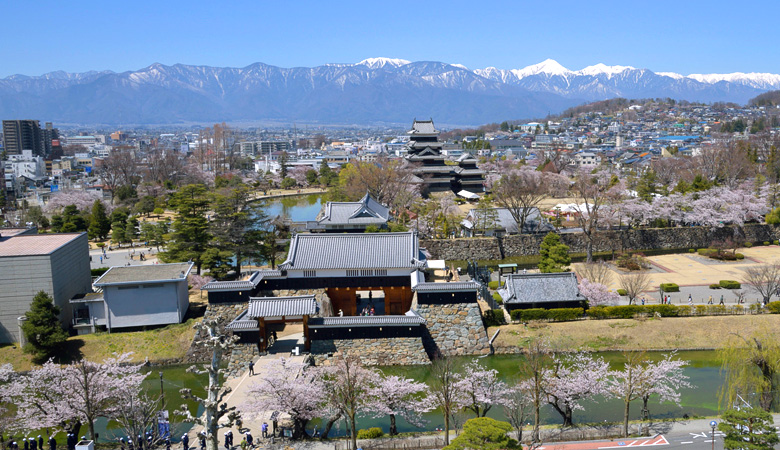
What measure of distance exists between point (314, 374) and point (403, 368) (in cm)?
500

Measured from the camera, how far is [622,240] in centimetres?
4009

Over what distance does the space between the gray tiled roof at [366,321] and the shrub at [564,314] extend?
18.8 feet

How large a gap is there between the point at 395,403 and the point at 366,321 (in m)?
5.73

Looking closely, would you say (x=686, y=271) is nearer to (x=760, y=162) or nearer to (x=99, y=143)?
(x=760, y=162)

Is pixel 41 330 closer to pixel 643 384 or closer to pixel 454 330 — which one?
pixel 454 330

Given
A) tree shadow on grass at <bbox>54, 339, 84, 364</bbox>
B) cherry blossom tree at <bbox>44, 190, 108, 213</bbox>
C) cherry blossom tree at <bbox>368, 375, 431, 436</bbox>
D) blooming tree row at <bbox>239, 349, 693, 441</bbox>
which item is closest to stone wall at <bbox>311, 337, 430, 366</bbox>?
Result: blooming tree row at <bbox>239, 349, 693, 441</bbox>

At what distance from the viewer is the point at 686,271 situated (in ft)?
108

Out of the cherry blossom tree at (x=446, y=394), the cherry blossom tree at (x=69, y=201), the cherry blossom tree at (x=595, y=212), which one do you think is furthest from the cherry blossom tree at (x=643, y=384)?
the cherry blossom tree at (x=69, y=201)

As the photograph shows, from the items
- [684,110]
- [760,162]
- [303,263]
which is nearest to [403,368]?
[303,263]

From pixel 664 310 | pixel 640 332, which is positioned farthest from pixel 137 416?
pixel 664 310

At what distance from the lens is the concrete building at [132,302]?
24.1 metres

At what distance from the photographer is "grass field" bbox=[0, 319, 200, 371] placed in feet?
74.1

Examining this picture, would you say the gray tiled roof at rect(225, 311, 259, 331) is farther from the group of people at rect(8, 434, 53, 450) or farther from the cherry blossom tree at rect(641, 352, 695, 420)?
the cherry blossom tree at rect(641, 352, 695, 420)

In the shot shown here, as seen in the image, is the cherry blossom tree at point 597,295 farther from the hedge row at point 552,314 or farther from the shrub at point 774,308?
the shrub at point 774,308
